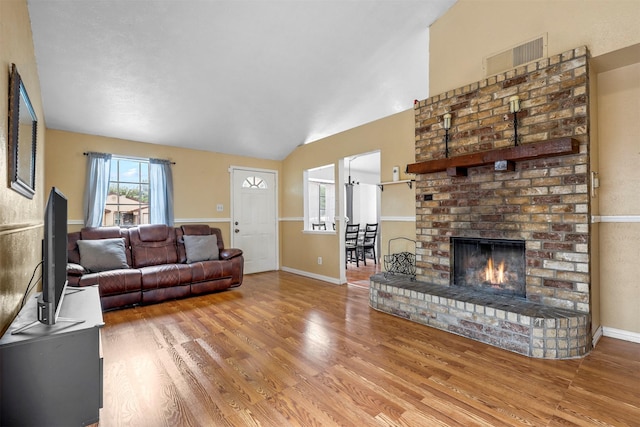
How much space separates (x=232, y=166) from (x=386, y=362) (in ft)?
14.3

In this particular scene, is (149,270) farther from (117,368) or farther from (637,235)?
(637,235)

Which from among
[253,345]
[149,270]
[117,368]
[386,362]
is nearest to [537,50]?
[386,362]

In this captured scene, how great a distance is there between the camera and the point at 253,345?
2555mm

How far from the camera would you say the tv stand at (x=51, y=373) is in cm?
129

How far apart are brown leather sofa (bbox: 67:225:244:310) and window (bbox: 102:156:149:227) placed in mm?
403

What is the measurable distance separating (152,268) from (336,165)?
118 inches

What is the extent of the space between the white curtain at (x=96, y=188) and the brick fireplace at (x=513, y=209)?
12.9 ft

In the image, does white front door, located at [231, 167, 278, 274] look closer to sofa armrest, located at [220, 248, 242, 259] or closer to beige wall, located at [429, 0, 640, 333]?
sofa armrest, located at [220, 248, 242, 259]

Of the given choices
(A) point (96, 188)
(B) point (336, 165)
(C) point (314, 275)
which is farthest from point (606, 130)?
(A) point (96, 188)

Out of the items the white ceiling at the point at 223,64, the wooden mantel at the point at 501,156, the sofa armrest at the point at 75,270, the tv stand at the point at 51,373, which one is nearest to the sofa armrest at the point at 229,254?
the sofa armrest at the point at 75,270

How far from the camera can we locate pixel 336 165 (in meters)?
4.95

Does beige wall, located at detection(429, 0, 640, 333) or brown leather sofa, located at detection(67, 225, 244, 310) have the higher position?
beige wall, located at detection(429, 0, 640, 333)

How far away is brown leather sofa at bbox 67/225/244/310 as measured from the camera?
354 cm

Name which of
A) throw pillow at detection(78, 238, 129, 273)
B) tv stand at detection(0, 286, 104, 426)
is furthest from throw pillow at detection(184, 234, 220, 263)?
tv stand at detection(0, 286, 104, 426)
